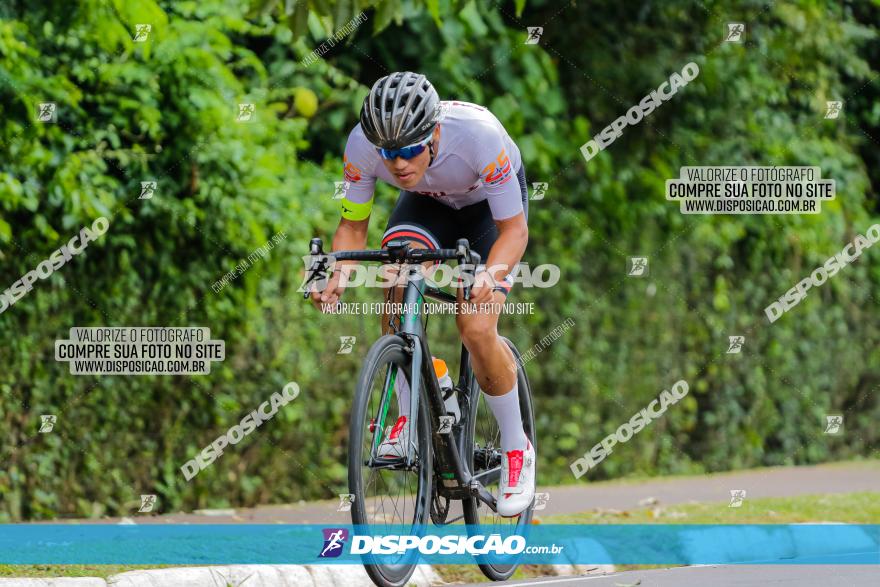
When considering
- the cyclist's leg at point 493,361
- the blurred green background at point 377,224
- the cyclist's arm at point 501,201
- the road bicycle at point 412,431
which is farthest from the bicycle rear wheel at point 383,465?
the blurred green background at point 377,224

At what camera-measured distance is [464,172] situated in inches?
249

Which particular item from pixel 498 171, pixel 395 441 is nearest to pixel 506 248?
pixel 498 171

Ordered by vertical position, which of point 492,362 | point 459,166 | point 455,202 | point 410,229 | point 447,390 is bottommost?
point 447,390

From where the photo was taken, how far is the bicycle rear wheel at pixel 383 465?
5.59 meters

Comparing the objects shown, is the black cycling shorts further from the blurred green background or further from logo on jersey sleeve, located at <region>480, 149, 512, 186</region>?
the blurred green background

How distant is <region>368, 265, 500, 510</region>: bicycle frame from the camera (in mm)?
5934

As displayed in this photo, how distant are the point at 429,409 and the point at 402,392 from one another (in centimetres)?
14

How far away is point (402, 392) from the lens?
6.14 m

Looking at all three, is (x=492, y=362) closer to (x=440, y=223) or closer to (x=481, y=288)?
(x=440, y=223)

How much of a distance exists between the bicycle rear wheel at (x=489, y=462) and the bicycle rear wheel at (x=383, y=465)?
58 centimetres

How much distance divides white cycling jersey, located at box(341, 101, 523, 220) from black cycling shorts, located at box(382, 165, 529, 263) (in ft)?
0.56

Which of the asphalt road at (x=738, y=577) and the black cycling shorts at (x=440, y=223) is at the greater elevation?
the black cycling shorts at (x=440, y=223)

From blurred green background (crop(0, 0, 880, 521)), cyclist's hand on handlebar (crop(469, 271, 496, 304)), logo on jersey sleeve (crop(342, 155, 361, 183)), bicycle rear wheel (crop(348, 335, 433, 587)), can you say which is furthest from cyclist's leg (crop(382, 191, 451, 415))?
blurred green background (crop(0, 0, 880, 521))

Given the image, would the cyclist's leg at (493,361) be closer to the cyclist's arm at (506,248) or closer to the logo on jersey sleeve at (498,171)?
the cyclist's arm at (506,248)
